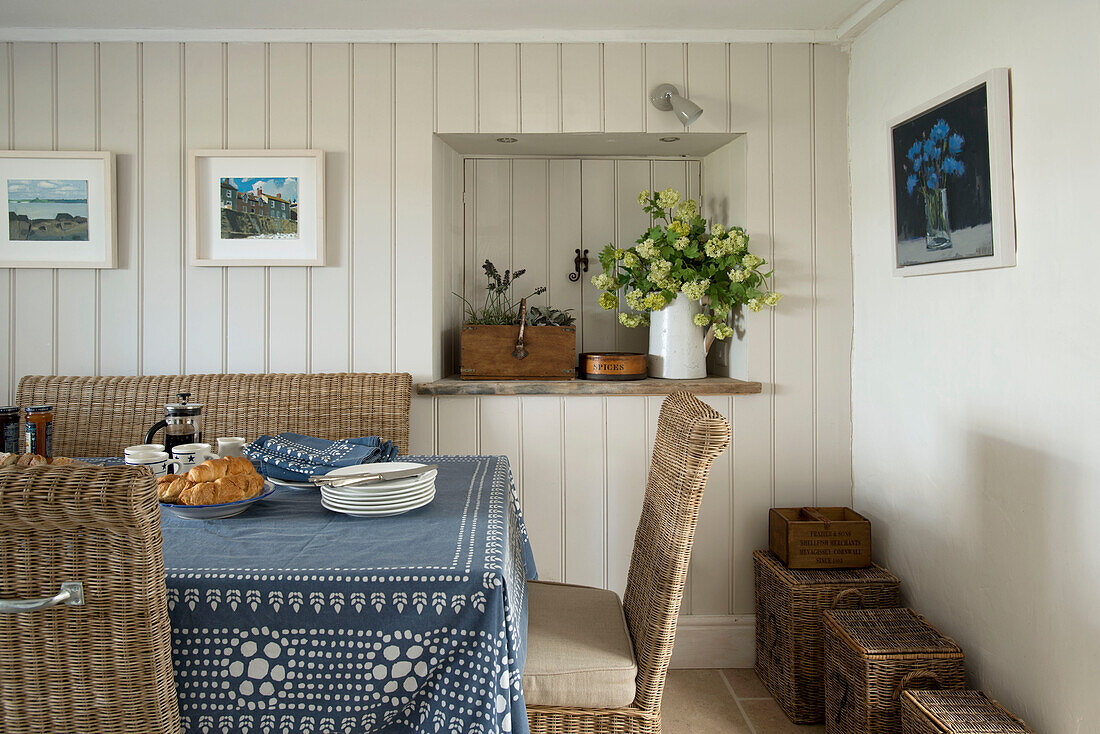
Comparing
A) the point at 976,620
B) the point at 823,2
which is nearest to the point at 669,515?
the point at 976,620

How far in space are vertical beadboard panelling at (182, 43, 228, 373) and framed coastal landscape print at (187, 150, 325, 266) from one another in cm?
6

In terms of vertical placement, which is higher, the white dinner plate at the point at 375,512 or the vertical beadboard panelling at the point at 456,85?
the vertical beadboard panelling at the point at 456,85

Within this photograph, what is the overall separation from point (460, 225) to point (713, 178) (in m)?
1.03

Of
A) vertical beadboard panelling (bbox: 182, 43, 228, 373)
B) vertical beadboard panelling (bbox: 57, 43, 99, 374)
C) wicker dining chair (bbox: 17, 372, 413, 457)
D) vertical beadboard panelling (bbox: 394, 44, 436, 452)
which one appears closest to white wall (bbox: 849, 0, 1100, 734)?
vertical beadboard panelling (bbox: 394, 44, 436, 452)

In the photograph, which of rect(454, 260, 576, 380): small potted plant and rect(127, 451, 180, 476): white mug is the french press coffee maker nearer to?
rect(127, 451, 180, 476): white mug

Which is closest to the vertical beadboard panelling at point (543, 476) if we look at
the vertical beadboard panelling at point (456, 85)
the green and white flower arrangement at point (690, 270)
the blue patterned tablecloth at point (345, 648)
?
the green and white flower arrangement at point (690, 270)

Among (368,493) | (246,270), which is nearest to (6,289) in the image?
(246,270)

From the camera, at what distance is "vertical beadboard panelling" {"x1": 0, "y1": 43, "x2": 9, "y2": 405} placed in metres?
2.65

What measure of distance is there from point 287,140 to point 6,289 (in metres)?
1.10

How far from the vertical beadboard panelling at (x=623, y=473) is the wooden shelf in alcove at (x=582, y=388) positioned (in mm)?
75

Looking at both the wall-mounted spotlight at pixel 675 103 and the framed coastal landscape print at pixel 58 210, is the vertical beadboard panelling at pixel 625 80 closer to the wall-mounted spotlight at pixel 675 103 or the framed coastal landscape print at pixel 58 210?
the wall-mounted spotlight at pixel 675 103

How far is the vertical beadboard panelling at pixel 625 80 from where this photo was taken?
2686mm

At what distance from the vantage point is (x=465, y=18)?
256 cm

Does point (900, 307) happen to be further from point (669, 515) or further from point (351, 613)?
point (351, 613)
